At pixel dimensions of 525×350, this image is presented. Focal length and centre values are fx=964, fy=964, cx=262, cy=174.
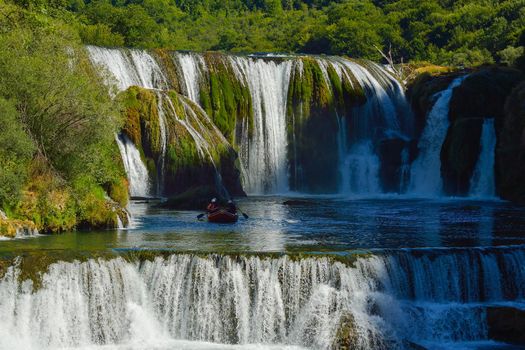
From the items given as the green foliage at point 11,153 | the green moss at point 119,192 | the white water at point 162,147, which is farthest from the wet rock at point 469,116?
the green foliage at point 11,153

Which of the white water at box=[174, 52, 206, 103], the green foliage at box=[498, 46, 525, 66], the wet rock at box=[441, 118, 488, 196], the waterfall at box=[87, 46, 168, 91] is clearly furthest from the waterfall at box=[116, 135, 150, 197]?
the green foliage at box=[498, 46, 525, 66]

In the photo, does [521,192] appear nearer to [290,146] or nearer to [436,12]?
[290,146]

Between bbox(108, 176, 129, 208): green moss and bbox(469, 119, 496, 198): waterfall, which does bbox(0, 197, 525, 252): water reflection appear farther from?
bbox(469, 119, 496, 198): waterfall

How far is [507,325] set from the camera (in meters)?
26.8

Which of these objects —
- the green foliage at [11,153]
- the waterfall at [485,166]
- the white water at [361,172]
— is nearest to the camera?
the green foliage at [11,153]

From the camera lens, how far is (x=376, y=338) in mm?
26031

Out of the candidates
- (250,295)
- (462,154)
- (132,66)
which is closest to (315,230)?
(250,295)

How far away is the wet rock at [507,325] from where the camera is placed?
26484mm

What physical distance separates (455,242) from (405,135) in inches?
1165

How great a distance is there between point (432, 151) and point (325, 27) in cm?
5268

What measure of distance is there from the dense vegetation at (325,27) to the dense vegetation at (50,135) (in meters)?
30.0

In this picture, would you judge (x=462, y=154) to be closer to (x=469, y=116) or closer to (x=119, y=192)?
(x=469, y=116)

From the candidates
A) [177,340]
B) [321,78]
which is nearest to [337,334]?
[177,340]

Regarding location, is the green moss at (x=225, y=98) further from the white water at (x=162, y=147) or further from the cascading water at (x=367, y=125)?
the white water at (x=162, y=147)
